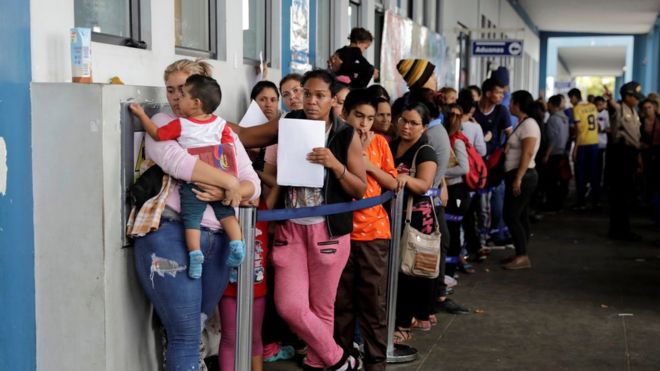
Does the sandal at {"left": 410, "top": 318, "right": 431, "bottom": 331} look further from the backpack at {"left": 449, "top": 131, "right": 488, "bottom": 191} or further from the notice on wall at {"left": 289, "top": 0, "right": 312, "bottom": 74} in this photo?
the notice on wall at {"left": 289, "top": 0, "right": 312, "bottom": 74}

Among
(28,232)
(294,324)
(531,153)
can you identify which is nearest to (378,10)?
(531,153)

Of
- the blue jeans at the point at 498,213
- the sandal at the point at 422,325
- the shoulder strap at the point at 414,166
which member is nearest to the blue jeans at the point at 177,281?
the shoulder strap at the point at 414,166

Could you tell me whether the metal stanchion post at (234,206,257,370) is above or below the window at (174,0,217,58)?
below

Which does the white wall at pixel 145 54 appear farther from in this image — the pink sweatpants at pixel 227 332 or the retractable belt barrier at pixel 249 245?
the pink sweatpants at pixel 227 332

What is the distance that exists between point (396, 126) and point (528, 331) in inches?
73.1

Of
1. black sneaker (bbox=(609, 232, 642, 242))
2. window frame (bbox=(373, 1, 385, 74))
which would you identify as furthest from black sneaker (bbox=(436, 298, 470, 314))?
black sneaker (bbox=(609, 232, 642, 242))

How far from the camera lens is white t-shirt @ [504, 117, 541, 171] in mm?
8703

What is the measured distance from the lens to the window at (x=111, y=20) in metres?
4.39

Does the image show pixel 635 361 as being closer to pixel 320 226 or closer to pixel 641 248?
pixel 320 226

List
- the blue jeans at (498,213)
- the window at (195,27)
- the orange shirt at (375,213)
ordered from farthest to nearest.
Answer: the blue jeans at (498,213) → the window at (195,27) → the orange shirt at (375,213)

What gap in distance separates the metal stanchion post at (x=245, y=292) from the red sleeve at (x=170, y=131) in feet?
1.54

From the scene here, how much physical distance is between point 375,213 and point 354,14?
527cm

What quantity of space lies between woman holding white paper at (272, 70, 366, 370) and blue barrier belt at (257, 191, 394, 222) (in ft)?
0.16

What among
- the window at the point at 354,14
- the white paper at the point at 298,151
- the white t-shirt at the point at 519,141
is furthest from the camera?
the window at the point at 354,14
